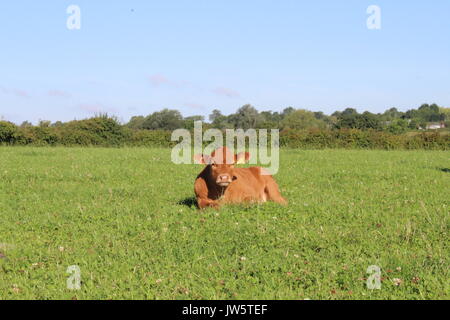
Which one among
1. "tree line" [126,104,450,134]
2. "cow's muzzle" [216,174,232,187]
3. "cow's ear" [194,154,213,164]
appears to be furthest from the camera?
"tree line" [126,104,450,134]

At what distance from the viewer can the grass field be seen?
5.75 meters

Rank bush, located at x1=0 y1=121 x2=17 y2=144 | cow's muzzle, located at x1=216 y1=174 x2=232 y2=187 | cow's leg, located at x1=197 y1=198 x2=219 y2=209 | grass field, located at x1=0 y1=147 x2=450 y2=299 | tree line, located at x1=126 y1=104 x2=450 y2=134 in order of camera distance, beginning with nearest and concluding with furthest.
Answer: grass field, located at x1=0 y1=147 x2=450 y2=299 < cow's muzzle, located at x1=216 y1=174 x2=232 y2=187 < cow's leg, located at x1=197 y1=198 x2=219 y2=209 < bush, located at x1=0 y1=121 x2=17 y2=144 < tree line, located at x1=126 y1=104 x2=450 y2=134

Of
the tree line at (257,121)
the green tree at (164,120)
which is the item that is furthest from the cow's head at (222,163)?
the green tree at (164,120)

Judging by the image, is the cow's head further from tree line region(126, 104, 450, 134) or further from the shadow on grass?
tree line region(126, 104, 450, 134)

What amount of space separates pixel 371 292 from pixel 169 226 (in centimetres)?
430

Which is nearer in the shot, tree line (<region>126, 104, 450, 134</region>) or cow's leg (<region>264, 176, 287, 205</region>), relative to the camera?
cow's leg (<region>264, 176, 287, 205</region>)

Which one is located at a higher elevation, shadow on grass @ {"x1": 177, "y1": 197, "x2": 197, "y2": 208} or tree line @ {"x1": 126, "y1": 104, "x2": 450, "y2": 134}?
tree line @ {"x1": 126, "y1": 104, "x2": 450, "y2": 134}

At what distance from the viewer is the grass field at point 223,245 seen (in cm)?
575

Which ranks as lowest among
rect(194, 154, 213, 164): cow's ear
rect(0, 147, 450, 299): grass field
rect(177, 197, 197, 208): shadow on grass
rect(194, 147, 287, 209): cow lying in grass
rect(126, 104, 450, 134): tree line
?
rect(0, 147, 450, 299): grass field

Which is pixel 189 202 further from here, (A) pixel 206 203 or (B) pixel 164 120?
(B) pixel 164 120

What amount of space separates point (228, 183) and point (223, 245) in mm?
1962

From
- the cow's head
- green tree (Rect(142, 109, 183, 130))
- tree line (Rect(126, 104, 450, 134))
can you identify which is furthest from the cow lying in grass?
green tree (Rect(142, 109, 183, 130))

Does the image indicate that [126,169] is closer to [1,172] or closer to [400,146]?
[1,172]
